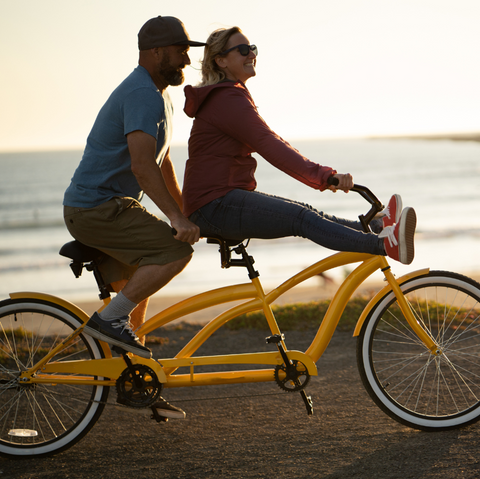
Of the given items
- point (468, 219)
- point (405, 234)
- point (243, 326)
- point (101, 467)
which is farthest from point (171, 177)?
point (468, 219)

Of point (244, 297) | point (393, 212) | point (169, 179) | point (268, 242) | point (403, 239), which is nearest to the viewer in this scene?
point (403, 239)

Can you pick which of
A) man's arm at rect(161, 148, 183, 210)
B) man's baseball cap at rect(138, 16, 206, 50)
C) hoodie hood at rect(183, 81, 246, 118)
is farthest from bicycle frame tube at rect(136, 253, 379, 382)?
man's baseball cap at rect(138, 16, 206, 50)

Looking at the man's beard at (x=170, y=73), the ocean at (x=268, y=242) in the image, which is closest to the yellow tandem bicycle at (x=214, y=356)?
the man's beard at (x=170, y=73)

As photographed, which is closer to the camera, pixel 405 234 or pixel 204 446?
pixel 405 234

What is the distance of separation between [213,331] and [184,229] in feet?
1.98

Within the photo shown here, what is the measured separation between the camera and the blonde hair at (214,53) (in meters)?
3.06

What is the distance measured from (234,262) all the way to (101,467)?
1296mm

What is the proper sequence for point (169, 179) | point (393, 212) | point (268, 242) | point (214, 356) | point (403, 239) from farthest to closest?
point (268, 242), point (169, 179), point (214, 356), point (393, 212), point (403, 239)

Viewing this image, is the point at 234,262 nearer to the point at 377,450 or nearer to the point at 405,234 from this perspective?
the point at 405,234

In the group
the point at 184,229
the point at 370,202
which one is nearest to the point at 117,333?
the point at 184,229

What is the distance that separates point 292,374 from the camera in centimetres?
306

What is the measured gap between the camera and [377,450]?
2.98m

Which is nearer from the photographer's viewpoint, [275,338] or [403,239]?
[403,239]

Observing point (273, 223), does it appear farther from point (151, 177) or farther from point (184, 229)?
point (151, 177)
